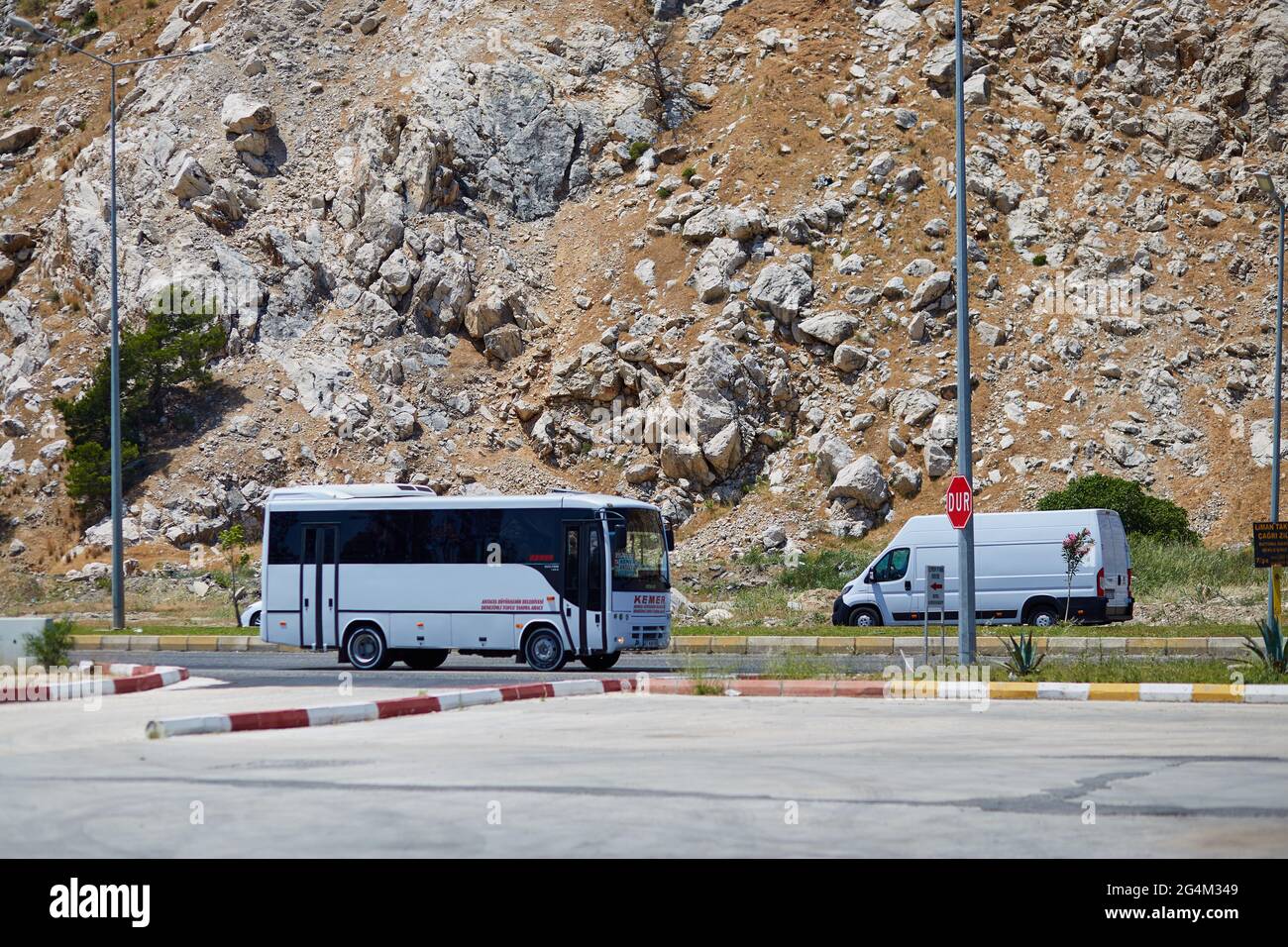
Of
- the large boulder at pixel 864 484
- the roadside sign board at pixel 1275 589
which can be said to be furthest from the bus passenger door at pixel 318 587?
the large boulder at pixel 864 484

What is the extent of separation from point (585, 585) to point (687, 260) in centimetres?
2389

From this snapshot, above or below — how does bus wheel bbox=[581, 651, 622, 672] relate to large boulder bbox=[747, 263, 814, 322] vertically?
below

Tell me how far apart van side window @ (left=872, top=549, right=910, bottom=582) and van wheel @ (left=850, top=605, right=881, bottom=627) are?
0.65 m

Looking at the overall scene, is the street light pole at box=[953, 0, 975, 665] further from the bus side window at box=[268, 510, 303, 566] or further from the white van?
the bus side window at box=[268, 510, 303, 566]

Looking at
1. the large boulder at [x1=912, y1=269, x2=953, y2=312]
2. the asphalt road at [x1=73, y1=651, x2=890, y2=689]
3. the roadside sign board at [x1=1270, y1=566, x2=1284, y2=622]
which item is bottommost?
the asphalt road at [x1=73, y1=651, x2=890, y2=689]

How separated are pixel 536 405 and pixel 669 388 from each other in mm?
4358

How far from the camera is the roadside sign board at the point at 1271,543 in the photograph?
65.3ft

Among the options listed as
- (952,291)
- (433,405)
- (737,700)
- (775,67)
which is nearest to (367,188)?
(433,405)

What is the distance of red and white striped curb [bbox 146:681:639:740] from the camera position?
1189 cm

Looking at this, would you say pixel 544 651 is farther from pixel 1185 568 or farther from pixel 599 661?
pixel 1185 568

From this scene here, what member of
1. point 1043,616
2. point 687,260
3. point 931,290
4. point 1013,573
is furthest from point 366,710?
point 687,260

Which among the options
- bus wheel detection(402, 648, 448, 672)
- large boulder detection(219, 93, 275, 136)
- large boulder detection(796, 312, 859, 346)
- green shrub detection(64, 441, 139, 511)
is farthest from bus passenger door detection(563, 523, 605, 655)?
large boulder detection(219, 93, 275, 136)

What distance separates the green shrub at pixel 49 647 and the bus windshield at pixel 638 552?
315 inches

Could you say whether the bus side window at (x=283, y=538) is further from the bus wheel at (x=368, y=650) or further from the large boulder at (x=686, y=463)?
the large boulder at (x=686, y=463)
